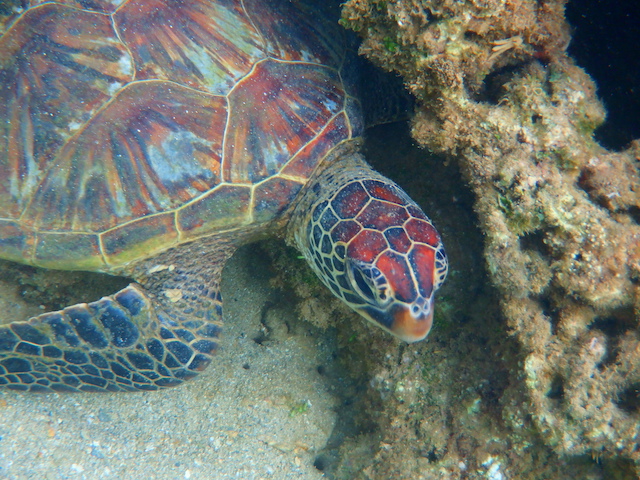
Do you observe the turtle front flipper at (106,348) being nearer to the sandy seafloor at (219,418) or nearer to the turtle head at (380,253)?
the sandy seafloor at (219,418)

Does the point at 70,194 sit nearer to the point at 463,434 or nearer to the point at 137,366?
the point at 137,366

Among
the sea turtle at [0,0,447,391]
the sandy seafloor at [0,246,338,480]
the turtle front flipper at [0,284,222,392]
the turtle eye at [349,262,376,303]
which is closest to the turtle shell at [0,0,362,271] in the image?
the sea turtle at [0,0,447,391]

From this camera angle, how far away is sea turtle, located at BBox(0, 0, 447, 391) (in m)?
2.04

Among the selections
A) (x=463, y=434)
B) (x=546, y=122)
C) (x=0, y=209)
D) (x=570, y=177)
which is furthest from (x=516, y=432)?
(x=0, y=209)

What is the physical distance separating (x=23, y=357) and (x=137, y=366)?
67cm

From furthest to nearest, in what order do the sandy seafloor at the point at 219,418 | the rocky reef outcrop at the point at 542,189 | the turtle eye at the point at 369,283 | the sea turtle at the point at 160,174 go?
the sandy seafloor at the point at 219,418 → the sea turtle at the point at 160,174 → the turtle eye at the point at 369,283 → the rocky reef outcrop at the point at 542,189

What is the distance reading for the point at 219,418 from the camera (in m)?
2.56

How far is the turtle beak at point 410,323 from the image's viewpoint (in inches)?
68.7

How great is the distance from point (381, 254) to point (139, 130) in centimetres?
154

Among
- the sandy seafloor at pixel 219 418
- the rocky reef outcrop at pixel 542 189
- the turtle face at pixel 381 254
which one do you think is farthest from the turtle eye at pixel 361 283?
the sandy seafloor at pixel 219 418

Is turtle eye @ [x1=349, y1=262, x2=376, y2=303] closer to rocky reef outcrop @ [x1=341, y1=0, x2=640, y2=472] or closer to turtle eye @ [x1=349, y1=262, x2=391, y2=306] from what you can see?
turtle eye @ [x1=349, y1=262, x2=391, y2=306]

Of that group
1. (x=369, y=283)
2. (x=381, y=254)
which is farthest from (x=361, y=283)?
(x=381, y=254)

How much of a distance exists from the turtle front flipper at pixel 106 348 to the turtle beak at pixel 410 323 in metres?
1.33

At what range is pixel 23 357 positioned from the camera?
7.36ft
